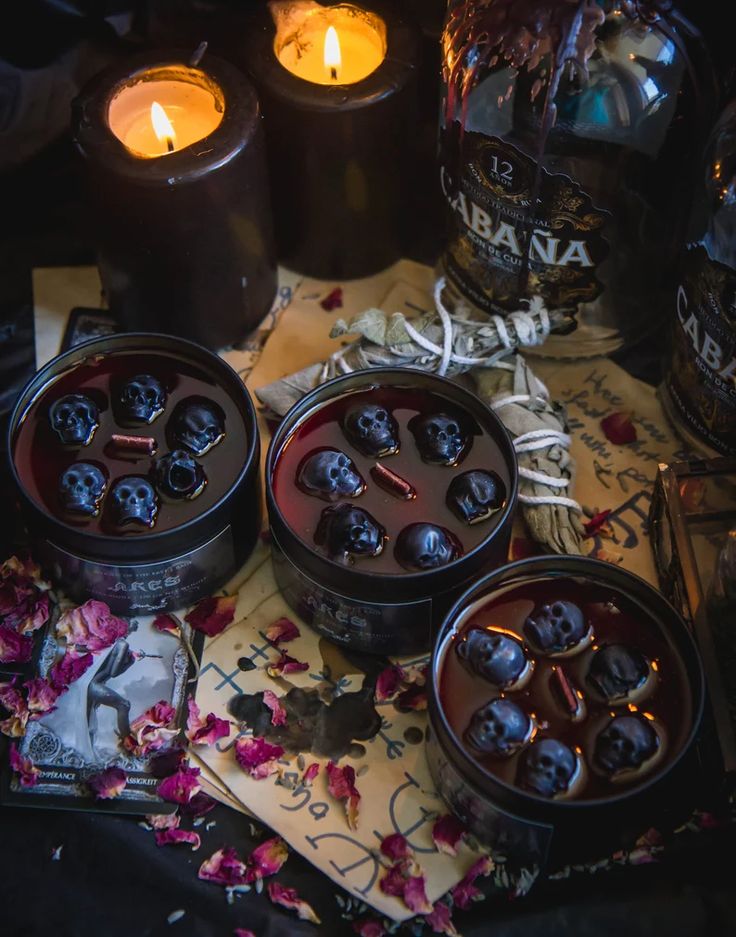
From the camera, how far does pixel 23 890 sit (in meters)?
0.81

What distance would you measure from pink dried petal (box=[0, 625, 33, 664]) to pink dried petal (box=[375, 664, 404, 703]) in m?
0.22

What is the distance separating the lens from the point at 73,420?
88 cm

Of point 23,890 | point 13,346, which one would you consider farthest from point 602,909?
point 13,346

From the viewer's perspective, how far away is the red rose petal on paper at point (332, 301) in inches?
41.3

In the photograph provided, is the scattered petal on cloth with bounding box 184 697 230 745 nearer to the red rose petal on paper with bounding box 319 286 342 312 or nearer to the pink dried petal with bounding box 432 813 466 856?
the pink dried petal with bounding box 432 813 466 856

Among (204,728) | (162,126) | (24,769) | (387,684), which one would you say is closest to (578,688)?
(387,684)

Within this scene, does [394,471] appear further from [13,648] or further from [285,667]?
[13,648]

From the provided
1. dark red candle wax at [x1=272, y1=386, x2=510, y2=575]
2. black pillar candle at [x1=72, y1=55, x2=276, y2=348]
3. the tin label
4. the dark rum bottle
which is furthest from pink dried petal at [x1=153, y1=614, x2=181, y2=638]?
the dark rum bottle

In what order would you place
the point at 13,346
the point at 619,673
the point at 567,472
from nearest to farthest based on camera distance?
the point at 619,673 < the point at 567,472 < the point at 13,346

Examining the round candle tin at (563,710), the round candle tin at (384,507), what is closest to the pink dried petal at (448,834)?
the round candle tin at (563,710)

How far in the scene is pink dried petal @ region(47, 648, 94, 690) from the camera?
859mm

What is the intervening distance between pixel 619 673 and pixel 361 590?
0.16 metres

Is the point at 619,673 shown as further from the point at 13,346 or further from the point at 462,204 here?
the point at 13,346

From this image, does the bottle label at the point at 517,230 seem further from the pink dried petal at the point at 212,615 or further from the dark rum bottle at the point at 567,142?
the pink dried petal at the point at 212,615
